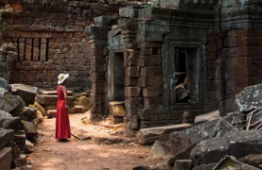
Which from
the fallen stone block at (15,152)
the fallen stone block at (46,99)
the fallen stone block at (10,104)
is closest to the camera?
the fallen stone block at (15,152)

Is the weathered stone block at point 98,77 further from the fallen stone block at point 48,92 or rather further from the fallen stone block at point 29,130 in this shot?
the fallen stone block at point 48,92

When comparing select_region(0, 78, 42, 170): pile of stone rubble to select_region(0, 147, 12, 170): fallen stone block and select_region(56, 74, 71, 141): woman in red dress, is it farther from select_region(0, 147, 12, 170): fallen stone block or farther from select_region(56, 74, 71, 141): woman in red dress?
select_region(56, 74, 71, 141): woman in red dress

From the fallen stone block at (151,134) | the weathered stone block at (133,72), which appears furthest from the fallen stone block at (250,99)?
the weathered stone block at (133,72)

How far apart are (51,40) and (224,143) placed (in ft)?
40.0

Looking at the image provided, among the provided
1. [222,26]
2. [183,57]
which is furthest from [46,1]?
[222,26]

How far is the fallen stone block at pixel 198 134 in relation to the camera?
604 cm

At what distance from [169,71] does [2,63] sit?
7739 millimetres

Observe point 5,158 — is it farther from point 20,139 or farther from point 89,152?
point 89,152

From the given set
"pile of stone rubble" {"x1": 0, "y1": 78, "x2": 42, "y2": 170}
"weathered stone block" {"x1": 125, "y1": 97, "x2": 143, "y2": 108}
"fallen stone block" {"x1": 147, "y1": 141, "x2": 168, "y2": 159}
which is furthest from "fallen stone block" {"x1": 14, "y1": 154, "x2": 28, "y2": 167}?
"weathered stone block" {"x1": 125, "y1": 97, "x2": 143, "y2": 108}

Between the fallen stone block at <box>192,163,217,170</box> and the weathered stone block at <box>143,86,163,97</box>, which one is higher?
the weathered stone block at <box>143,86,163,97</box>

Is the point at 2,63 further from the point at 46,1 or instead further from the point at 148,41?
the point at 148,41

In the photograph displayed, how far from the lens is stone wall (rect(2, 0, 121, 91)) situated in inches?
612

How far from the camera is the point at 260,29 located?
9.66 meters

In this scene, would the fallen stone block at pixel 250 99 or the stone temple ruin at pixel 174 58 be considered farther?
the stone temple ruin at pixel 174 58
